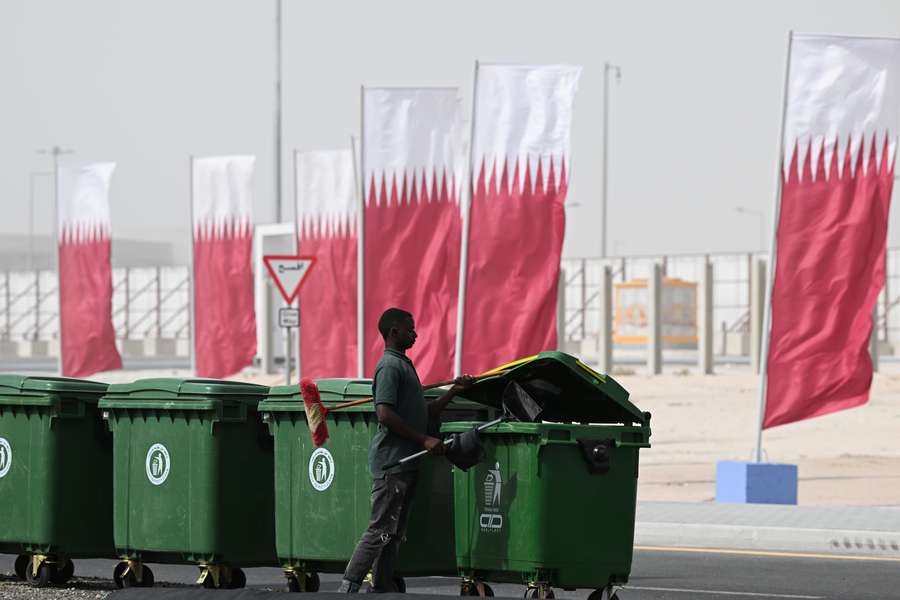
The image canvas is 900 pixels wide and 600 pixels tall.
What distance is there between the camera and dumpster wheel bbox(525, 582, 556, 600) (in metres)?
8.97

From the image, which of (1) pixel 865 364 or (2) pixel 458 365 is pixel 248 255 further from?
(1) pixel 865 364

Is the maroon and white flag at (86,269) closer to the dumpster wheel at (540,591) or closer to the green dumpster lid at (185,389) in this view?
the green dumpster lid at (185,389)

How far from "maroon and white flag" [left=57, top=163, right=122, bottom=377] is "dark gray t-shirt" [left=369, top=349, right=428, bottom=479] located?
1864 cm

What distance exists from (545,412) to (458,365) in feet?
32.4

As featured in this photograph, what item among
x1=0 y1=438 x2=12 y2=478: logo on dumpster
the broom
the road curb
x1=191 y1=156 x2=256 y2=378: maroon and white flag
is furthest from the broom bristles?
x1=191 y1=156 x2=256 y2=378: maroon and white flag

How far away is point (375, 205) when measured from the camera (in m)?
21.0

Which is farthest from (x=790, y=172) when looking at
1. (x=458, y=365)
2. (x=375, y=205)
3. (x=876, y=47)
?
(x=375, y=205)

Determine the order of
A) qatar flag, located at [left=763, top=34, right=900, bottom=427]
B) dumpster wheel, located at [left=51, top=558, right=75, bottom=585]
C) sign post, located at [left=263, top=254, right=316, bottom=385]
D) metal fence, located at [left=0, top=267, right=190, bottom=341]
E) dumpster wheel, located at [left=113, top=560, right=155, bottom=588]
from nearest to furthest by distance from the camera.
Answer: dumpster wheel, located at [left=113, top=560, right=155, bottom=588] → dumpster wheel, located at [left=51, top=558, right=75, bottom=585] → qatar flag, located at [left=763, top=34, right=900, bottom=427] → sign post, located at [left=263, top=254, right=316, bottom=385] → metal fence, located at [left=0, top=267, right=190, bottom=341]

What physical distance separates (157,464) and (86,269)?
1750cm

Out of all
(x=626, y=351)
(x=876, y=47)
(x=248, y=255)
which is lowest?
(x=626, y=351)

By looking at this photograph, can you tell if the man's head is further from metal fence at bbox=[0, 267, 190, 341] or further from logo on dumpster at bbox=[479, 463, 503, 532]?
metal fence at bbox=[0, 267, 190, 341]

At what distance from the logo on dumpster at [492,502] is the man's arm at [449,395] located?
44cm

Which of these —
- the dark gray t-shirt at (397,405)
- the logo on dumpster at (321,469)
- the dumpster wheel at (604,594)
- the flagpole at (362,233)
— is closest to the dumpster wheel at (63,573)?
the logo on dumpster at (321,469)

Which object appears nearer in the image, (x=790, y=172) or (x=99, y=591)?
(x=99, y=591)
